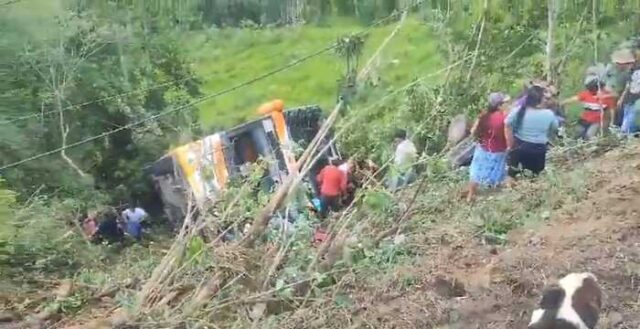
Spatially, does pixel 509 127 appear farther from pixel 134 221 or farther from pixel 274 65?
pixel 274 65

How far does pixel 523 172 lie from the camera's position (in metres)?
8.70

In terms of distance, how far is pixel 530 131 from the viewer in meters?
8.34

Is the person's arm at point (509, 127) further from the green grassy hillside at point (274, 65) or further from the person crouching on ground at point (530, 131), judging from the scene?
the green grassy hillside at point (274, 65)

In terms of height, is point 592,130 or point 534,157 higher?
point 534,157

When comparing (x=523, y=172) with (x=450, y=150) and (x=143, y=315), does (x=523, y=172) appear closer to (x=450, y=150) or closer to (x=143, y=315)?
(x=450, y=150)

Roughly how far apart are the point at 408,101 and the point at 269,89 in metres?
9.74

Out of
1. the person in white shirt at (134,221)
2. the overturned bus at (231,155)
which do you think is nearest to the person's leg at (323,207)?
the overturned bus at (231,155)

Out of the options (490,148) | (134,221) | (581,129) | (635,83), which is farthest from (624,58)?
(134,221)

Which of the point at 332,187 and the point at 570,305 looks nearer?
the point at 570,305

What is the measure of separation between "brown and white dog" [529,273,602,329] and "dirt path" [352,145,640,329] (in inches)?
12.3

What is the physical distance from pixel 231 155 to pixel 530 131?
3855 millimetres

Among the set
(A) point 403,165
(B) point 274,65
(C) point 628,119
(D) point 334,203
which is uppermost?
(A) point 403,165

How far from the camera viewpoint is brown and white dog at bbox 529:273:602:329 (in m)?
5.55

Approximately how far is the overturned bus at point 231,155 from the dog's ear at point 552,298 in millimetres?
2713
